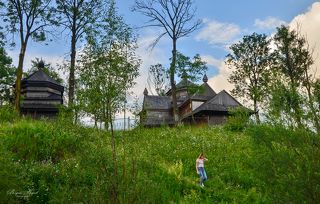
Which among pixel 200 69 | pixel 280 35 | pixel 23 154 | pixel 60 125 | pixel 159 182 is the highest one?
pixel 280 35

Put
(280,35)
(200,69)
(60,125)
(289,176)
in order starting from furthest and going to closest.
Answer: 1. (280,35)
2. (200,69)
3. (60,125)
4. (289,176)

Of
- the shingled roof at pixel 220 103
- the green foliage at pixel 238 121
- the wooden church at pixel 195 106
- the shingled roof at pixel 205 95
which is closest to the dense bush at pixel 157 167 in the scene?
the green foliage at pixel 238 121

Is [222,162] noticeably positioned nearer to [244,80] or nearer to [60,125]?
[60,125]

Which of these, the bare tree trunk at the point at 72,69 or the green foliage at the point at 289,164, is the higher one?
the bare tree trunk at the point at 72,69

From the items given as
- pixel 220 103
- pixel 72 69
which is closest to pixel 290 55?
pixel 220 103

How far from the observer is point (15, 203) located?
29.3 feet

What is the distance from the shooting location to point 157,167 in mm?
14695

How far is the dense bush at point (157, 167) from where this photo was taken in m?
7.98

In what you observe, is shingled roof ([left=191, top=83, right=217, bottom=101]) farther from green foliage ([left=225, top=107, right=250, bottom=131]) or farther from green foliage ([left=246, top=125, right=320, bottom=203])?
green foliage ([left=246, top=125, right=320, bottom=203])

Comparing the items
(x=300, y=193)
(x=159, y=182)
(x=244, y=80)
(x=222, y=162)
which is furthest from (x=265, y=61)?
(x=300, y=193)

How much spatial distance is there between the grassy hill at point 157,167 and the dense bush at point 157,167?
0.02 metres

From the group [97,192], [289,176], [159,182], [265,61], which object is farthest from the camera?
[265,61]

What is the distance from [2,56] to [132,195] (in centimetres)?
5628

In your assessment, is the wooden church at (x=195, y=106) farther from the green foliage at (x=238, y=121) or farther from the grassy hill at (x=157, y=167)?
the grassy hill at (x=157, y=167)
